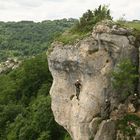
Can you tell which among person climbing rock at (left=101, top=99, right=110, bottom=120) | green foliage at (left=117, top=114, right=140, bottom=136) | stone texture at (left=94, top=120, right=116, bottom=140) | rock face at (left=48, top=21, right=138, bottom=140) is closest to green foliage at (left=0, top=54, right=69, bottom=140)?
rock face at (left=48, top=21, right=138, bottom=140)

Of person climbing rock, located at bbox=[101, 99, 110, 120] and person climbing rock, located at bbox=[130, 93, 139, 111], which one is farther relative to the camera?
person climbing rock, located at bbox=[101, 99, 110, 120]

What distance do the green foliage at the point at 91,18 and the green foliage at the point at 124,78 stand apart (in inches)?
304

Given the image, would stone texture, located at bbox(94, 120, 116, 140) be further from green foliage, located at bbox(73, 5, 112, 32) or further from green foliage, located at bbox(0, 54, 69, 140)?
green foliage, located at bbox(0, 54, 69, 140)

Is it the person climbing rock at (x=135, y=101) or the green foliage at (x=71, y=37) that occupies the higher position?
the green foliage at (x=71, y=37)

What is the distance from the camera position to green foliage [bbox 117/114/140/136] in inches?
1513

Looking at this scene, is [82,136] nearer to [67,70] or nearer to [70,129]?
[70,129]

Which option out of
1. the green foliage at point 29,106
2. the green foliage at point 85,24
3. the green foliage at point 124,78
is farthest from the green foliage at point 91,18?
the green foliage at point 29,106

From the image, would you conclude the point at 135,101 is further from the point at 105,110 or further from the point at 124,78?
the point at 105,110

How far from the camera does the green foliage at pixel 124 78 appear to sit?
124ft

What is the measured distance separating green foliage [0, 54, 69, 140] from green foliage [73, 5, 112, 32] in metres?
19.5

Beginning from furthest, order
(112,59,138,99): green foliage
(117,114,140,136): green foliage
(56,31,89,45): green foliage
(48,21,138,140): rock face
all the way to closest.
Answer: (56,31,89,45): green foliage → (48,21,138,140): rock face → (117,114,140,136): green foliage → (112,59,138,99): green foliage

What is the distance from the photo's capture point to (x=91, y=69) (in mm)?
41312

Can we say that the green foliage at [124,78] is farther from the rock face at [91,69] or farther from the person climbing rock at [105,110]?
the person climbing rock at [105,110]

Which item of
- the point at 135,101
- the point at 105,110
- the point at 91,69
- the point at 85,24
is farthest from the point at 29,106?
the point at 135,101
